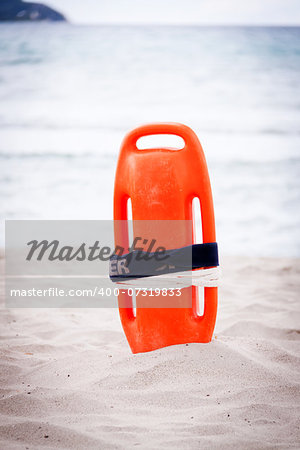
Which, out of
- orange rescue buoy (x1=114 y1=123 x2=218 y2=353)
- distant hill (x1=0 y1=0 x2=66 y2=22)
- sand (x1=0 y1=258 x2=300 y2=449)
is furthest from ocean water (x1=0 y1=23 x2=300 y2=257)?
orange rescue buoy (x1=114 y1=123 x2=218 y2=353)

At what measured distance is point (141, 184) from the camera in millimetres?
1589

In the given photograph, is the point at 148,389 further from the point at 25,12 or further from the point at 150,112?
the point at 25,12

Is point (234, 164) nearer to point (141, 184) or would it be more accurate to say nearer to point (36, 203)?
point (36, 203)

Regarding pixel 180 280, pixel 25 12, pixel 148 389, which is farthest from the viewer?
pixel 25 12

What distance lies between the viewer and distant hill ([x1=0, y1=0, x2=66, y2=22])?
Answer: 14086mm

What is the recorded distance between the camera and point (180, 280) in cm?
154

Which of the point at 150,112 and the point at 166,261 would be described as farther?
the point at 150,112

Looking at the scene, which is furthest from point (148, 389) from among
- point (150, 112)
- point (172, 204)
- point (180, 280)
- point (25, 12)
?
point (25, 12)

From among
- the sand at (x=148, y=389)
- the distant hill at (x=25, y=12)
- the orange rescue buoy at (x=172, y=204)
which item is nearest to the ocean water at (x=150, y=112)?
the distant hill at (x=25, y=12)

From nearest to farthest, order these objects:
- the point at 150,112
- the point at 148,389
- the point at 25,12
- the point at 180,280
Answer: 1. the point at 148,389
2. the point at 180,280
3. the point at 150,112
4. the point at 25,12

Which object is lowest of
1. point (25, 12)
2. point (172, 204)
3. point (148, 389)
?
point (148, 389)

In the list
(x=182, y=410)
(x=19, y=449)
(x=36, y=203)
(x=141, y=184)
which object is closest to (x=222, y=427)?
(x=182, y=410)

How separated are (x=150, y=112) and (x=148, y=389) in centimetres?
1010

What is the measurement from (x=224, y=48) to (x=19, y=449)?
46.1 feet
